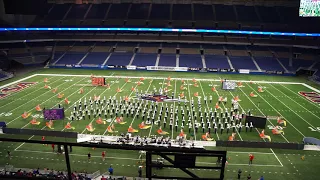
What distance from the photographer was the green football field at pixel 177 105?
14.3 m

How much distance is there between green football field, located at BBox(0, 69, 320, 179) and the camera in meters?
14.3

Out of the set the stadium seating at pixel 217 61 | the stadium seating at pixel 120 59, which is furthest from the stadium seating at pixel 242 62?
the stadium seating at pixel 120 59

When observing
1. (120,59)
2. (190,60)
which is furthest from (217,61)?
(120,59)

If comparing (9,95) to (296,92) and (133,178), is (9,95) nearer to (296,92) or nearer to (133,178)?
(133,178)

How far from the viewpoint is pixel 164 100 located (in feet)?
83.2

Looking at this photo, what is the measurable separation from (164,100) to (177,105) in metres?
1.82

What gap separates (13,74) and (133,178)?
106 feet

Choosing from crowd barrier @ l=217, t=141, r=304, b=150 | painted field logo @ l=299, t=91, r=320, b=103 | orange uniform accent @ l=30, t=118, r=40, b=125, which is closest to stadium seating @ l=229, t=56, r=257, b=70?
painted field logo @ l=299, t=91, r=320, b=103

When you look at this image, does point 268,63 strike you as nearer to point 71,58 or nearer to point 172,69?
point 172,69

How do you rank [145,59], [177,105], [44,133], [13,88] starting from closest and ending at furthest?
[44,133] → [177,105] → [13,88] → [145,59]

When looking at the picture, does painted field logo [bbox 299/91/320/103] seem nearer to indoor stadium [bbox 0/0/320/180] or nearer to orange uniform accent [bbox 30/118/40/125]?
indoor stadium [bbox 0/0/320/180]

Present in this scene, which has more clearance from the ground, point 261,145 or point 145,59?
point 145,59

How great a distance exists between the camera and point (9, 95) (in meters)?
27.2

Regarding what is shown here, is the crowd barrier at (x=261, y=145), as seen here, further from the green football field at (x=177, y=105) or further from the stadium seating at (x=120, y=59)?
the stadium seating at (x=120, y=59)
